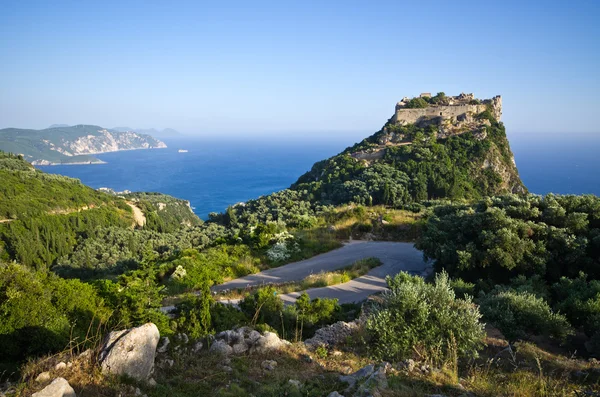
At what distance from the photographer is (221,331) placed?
626 cm

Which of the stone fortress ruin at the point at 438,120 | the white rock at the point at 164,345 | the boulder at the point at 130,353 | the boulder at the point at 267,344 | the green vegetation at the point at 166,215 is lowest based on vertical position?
the green vegetation at the point at 166,215

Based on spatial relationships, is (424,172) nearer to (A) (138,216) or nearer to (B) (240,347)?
(B) (240,347)

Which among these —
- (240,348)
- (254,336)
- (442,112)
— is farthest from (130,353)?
(442,112)

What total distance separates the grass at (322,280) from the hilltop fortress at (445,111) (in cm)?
4548

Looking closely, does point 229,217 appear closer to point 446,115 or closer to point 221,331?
point 221,331

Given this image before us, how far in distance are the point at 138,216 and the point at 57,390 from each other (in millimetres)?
58484

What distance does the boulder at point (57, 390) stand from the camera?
11.1 ft

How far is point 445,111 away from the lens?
174ft

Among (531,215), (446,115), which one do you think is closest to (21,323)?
(531,215)

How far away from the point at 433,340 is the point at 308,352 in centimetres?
212

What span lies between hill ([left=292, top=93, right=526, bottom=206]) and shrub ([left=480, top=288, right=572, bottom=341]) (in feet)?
82.2

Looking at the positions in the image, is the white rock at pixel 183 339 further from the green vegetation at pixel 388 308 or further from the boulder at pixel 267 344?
A: the boulder at pixel 267 344

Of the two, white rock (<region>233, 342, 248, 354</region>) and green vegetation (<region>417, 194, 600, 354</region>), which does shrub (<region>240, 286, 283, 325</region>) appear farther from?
green vegetation (<region>417, 194, 600, 354</region>)

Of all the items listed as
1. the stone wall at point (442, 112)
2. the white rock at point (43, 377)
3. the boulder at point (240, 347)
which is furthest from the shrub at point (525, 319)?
the stone wall at point (442, 112)
